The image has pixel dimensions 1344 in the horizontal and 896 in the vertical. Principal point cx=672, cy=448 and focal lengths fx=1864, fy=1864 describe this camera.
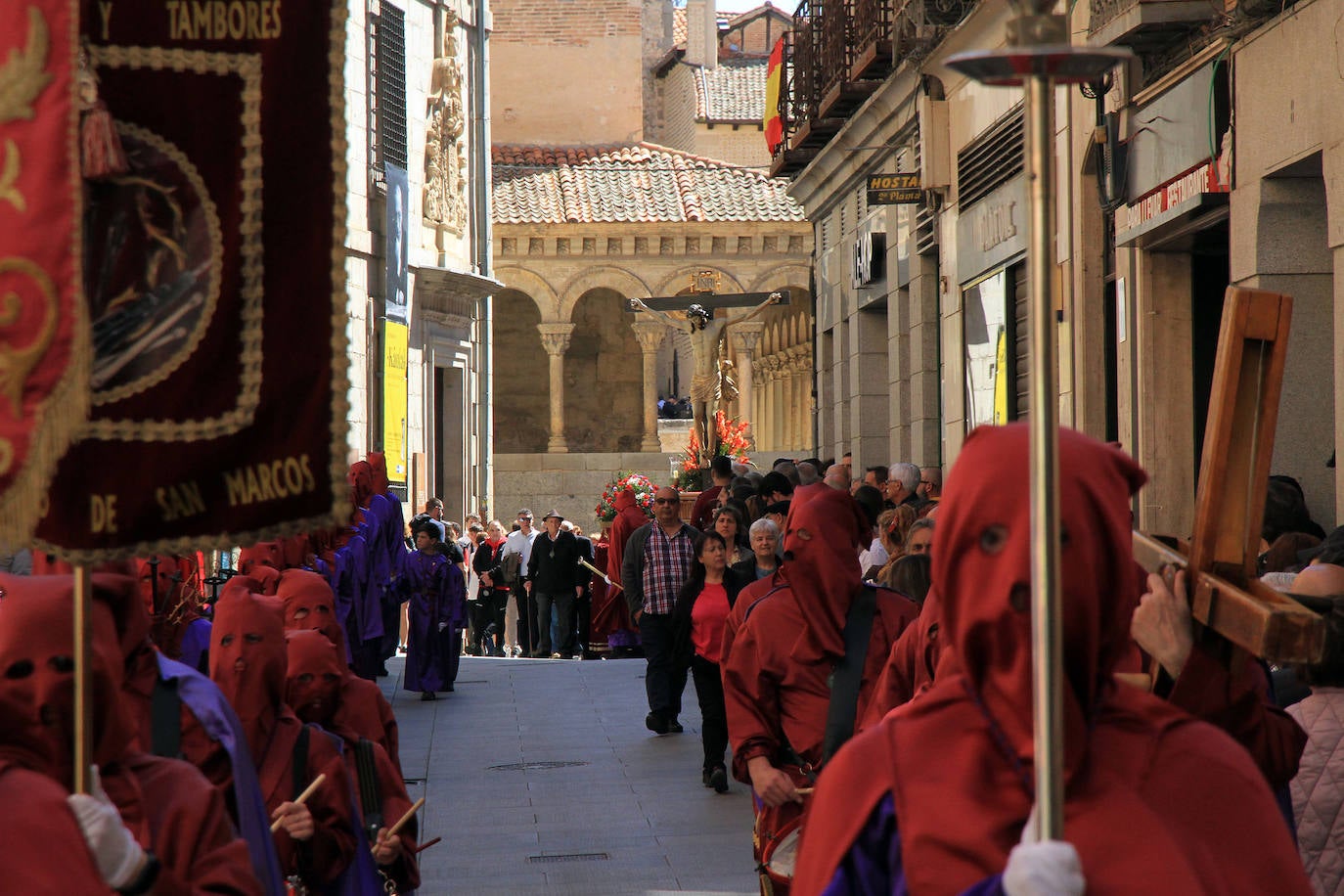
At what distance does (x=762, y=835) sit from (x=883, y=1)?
14.4 meters

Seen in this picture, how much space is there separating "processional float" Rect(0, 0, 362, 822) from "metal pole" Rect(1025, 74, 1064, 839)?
52.5 inches

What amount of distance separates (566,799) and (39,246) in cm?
814

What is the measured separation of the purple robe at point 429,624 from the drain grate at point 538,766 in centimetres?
382

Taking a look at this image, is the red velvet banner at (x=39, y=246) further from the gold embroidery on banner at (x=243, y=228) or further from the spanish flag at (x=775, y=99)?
the spanish flag at (x=775, y=99)

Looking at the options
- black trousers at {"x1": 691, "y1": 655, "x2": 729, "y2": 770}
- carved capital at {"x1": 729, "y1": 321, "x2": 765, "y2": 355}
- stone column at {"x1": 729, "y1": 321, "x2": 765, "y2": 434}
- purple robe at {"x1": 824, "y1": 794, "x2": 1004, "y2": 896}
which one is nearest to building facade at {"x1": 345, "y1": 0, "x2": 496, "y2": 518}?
stone column at {"x1": 729, "y1": 321, "x2": 765, "y2": 434}

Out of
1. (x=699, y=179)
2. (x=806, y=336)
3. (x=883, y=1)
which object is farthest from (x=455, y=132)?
(x=806, y=336)

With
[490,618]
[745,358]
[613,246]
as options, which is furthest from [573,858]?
[613,246]

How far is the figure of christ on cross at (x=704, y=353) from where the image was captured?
76.0 feet

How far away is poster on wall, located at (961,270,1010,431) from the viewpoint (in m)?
16.3

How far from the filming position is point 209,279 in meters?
3.14

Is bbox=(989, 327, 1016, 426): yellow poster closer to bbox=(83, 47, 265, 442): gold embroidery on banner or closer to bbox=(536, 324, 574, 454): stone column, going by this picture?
bbox=(83, 47, 265, 442): gold embroidery on banner

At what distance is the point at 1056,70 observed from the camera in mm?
2434

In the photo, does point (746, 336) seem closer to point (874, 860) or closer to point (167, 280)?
point (167, 280)

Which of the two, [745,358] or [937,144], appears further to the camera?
[745,358]
